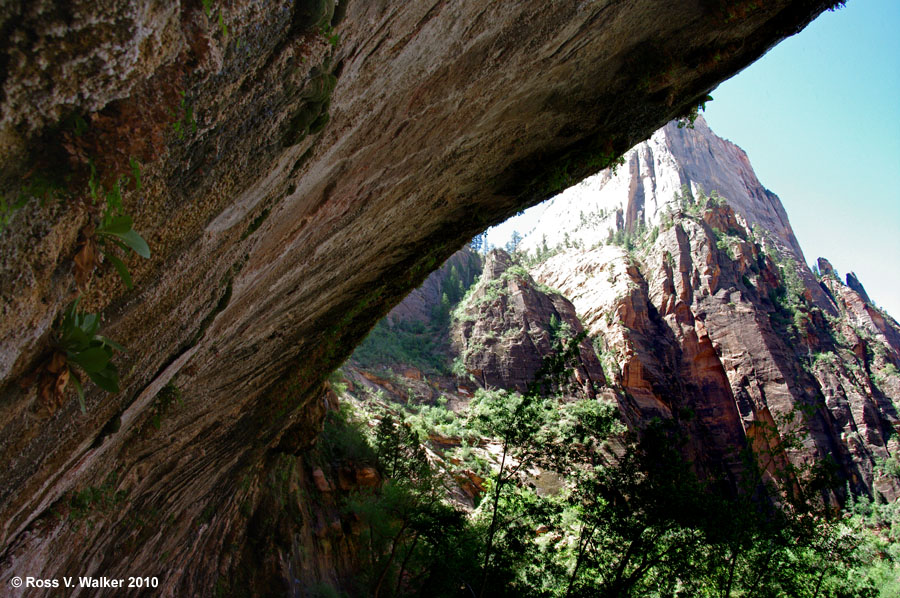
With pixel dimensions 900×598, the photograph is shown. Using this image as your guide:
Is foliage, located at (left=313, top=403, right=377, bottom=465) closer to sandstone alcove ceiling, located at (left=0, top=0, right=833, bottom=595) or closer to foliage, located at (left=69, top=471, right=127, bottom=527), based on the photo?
sandstone alcove ceiling, located at (left=0, top=0, right=833, bottom=595)

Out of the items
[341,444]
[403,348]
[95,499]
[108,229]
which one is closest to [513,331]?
[403,348]

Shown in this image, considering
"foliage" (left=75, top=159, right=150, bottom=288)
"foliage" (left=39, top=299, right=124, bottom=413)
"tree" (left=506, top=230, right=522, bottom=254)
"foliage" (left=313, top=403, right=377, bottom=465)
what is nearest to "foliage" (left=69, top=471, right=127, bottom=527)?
"foliage" (left=39, top=299, right=124, bottom=413)

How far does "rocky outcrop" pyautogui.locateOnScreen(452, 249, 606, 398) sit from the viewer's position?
4284 centimetres

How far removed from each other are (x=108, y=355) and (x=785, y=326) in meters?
60.5

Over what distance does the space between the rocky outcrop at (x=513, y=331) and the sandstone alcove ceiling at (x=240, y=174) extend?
33272 millimetres

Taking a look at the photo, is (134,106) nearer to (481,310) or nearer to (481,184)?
(481,184)

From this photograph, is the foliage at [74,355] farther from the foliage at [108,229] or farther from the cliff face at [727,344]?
the cliff face at [727,344]

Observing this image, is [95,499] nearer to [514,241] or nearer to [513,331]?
[513,331]

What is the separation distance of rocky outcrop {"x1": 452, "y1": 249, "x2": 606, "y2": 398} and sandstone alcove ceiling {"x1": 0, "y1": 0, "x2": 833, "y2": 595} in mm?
33272

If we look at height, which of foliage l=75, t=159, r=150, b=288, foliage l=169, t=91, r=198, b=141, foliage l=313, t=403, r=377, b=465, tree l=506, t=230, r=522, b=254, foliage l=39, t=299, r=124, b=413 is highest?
tree l=506, t=230, r=522, b=254

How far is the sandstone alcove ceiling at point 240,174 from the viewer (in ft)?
7.27

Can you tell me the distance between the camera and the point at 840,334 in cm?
5438

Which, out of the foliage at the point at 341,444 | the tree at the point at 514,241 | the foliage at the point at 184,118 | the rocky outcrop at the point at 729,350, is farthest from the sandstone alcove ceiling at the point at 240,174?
the tree at the point at 514,241

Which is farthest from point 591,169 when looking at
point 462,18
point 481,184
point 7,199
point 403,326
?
point 403,326
